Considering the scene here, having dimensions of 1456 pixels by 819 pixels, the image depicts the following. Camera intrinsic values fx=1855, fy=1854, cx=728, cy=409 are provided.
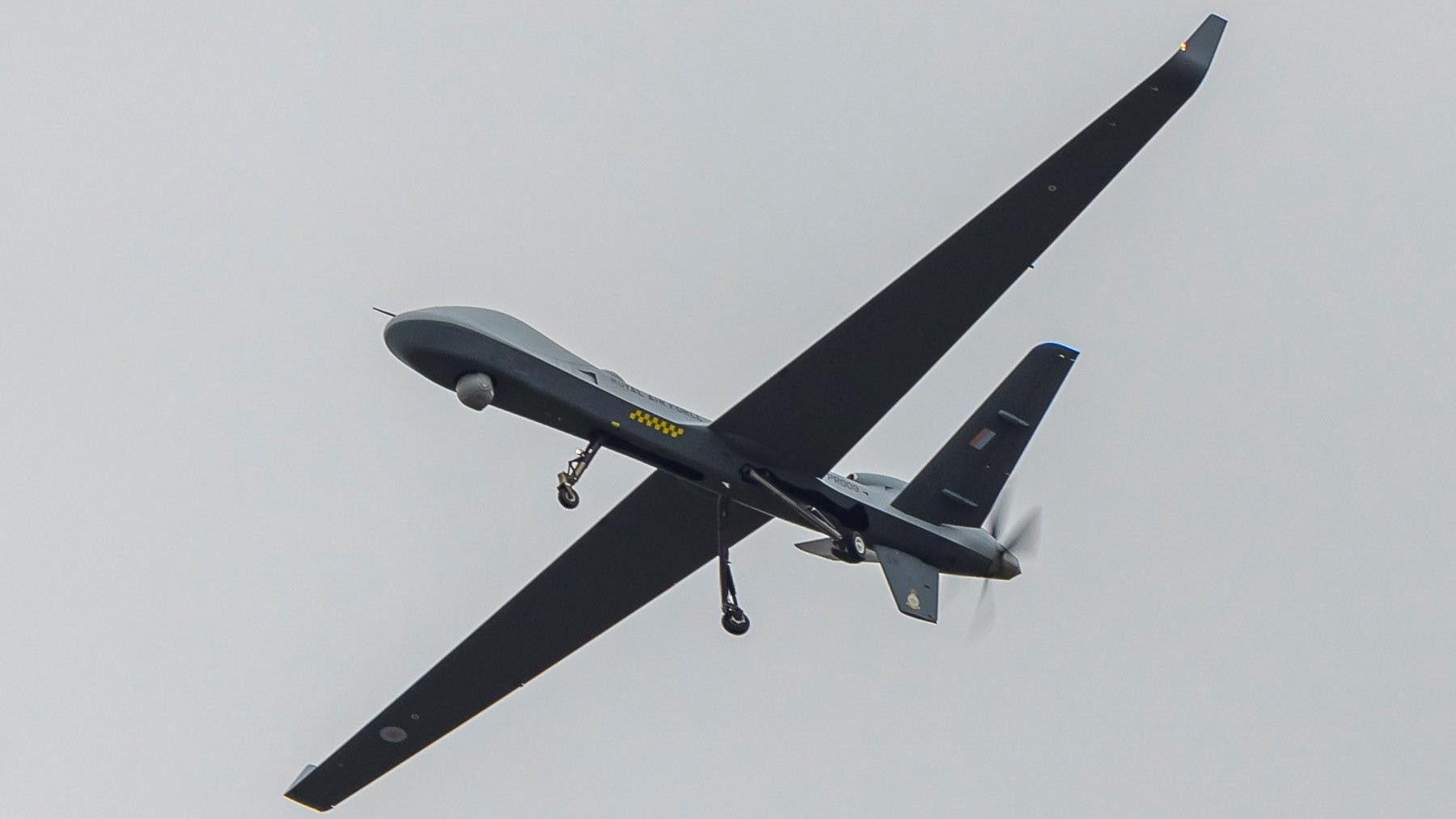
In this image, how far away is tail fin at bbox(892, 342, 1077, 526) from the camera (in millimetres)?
29156

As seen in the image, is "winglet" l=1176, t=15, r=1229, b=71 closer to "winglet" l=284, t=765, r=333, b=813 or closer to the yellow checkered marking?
the yellow checkered marking

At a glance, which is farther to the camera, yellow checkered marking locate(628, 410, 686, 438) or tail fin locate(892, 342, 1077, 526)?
tail fin locate(892, 342, 1077, 526)

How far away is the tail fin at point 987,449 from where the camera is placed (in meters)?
29.2

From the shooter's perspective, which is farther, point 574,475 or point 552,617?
point 552,617

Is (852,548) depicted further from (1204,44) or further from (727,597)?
(1204,44)

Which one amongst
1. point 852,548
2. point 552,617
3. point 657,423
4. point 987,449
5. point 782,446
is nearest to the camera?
point 657,423

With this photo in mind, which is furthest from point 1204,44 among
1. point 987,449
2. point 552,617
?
point 552,617

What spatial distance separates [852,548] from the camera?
93.2ft

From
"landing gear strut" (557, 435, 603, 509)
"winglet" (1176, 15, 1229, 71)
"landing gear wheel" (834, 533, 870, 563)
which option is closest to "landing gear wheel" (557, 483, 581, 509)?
"landing gear strut" (557, 435, 603, 509)

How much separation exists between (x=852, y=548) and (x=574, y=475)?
510cm

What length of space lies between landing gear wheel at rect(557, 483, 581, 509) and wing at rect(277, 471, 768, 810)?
3.32m

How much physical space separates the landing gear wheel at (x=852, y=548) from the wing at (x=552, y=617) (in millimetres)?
1373

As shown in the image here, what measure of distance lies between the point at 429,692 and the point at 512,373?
26.8 ft

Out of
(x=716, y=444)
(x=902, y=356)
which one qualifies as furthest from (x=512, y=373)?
(x=902, y=356)
